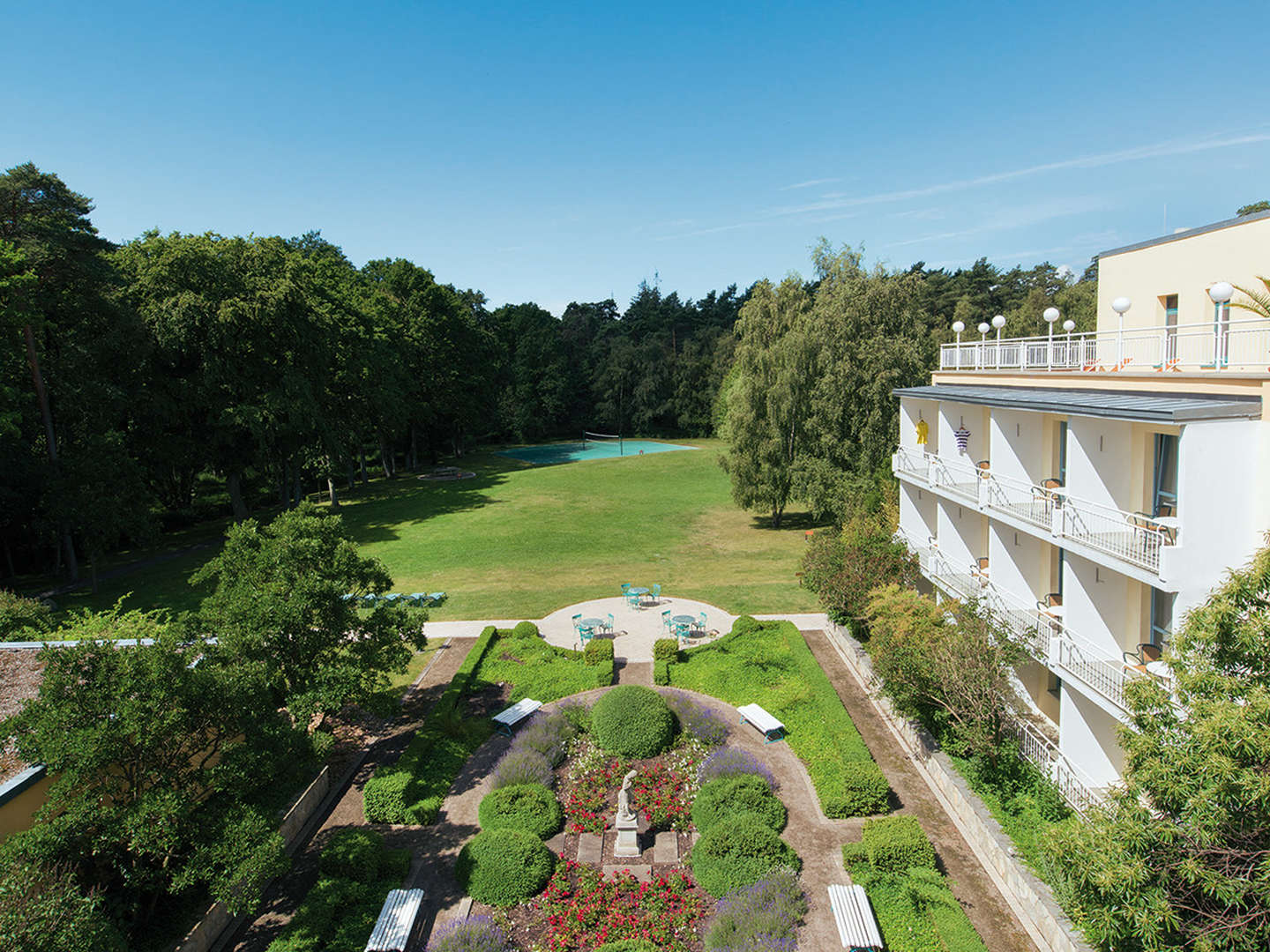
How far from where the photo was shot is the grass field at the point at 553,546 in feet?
98.3

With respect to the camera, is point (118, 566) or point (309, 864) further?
point (118, 566)

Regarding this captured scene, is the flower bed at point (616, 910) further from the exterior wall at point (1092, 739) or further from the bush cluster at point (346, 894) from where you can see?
the exterior wall at point (1092, 739)

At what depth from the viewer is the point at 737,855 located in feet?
44.3

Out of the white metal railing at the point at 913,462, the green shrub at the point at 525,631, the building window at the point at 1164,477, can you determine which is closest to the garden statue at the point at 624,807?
the green shrub at the point at 525,631

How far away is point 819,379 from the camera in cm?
3447

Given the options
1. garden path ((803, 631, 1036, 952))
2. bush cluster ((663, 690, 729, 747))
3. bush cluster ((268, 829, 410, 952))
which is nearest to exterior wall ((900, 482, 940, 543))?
garden path ((803, 631, 1036, 952))

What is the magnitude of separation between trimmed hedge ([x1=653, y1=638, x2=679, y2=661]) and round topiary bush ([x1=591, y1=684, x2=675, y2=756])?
3737 millimetres

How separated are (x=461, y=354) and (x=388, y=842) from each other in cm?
5577

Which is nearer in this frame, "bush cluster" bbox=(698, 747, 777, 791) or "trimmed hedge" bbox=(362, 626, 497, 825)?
"trimmed hedge" bbox=(362, 626, 497, 825)

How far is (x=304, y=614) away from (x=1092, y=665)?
1579cm

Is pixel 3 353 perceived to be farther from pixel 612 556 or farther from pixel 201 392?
pixel 612 556

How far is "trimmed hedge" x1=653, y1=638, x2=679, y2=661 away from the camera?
73.9 ft

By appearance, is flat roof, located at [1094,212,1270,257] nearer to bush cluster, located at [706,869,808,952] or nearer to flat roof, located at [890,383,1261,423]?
flat roof, located at [890,383,1261,423]

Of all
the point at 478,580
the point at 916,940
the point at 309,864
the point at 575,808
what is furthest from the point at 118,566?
the point at 916,940
